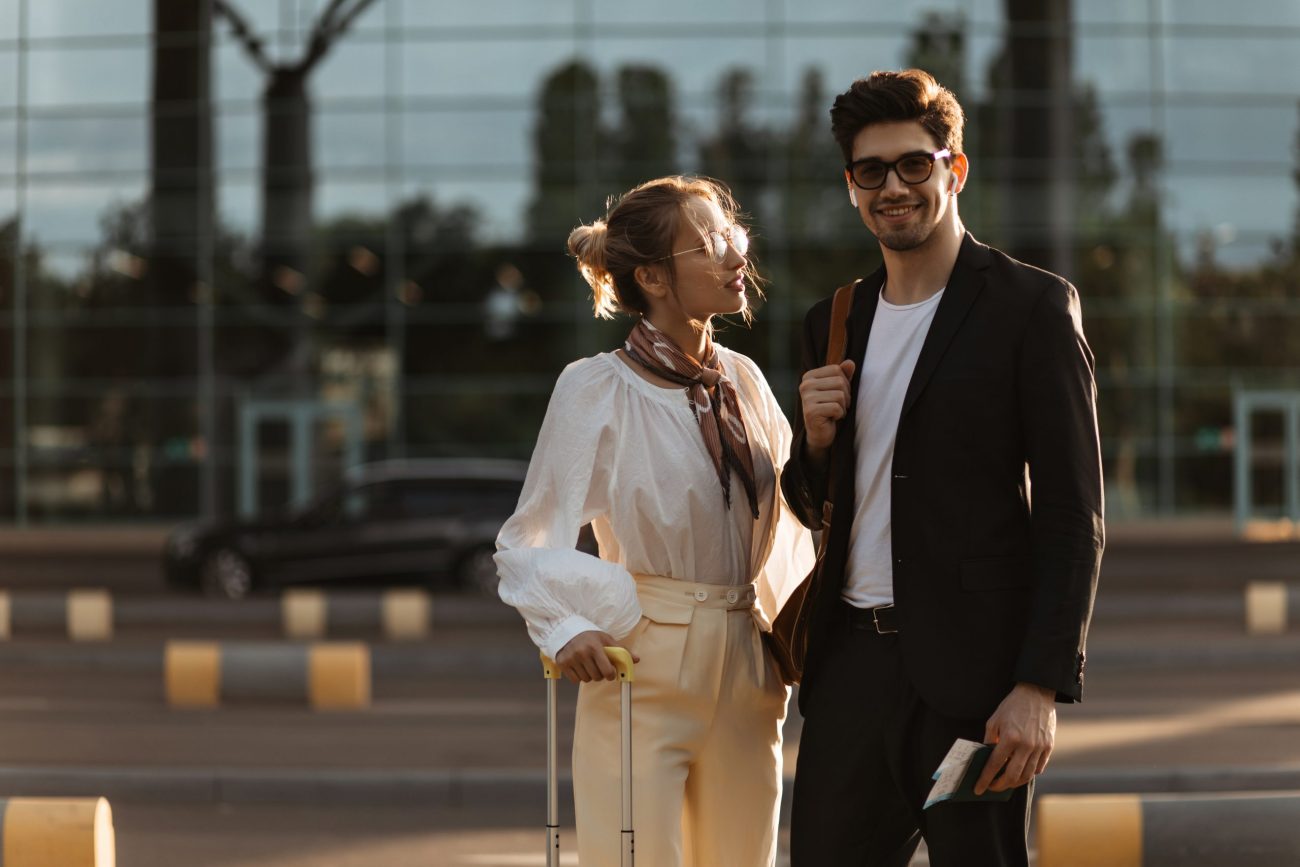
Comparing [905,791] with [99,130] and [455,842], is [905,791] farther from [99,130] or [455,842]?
[99,130]

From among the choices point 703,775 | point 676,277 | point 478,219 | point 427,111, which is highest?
point 427,111

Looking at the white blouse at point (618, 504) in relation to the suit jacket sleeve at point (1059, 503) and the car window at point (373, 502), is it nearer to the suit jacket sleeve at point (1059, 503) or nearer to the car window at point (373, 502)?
the suit jacket sleeve at point (1059, 503)

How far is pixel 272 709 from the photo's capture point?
34.7 feet

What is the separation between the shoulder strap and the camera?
334 cm

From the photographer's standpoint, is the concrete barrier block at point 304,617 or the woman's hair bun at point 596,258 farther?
the concrete barrier block at point 304,617

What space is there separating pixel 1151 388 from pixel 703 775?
27478 millimetres

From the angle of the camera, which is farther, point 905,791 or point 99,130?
point 99,130

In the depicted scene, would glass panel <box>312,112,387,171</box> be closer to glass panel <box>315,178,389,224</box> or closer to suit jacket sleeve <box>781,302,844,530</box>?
glass panel <box>315,178,389,224</box>

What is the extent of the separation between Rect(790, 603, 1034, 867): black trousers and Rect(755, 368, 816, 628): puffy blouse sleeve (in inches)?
12.0

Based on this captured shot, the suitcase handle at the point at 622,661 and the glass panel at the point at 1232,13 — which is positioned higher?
the glass panel at the point at 1232,13

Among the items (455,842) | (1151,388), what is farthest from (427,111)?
(455,842)

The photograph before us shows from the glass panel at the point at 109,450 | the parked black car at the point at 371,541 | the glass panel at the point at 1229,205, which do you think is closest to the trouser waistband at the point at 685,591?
the parked black car at the point at 371,541

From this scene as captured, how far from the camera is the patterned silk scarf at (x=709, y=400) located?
137 inches

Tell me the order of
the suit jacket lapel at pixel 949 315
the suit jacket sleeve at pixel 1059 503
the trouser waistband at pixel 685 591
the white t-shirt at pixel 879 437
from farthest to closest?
the trouser waistband at pixel 685 591, the white t-shirt at pixel 879 437, the suit jacket lapel at pixel 949 315, the suit jacket sleeve at pixel 1059 503
